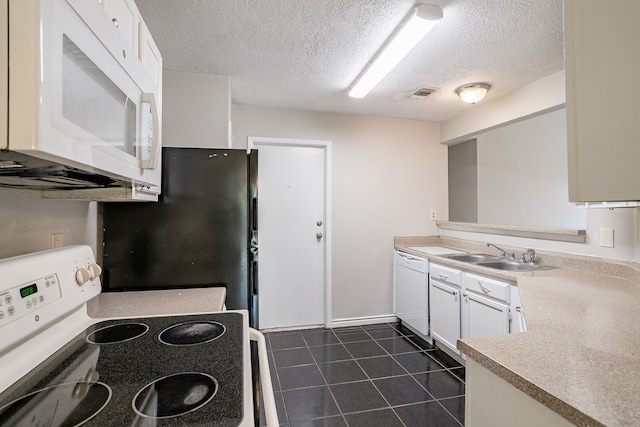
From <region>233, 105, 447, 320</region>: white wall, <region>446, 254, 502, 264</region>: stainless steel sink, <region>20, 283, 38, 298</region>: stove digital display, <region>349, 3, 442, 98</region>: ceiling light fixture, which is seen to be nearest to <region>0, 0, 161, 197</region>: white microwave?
<region>20, 283, 38, 298</region>: stove digital display

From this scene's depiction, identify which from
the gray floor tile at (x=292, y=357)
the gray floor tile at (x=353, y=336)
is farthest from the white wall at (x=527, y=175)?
the gray floor tile at (x=292, y=357)

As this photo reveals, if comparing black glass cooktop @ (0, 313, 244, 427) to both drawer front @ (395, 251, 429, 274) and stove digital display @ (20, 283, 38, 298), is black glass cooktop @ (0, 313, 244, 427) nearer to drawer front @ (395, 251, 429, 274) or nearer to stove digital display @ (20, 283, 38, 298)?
stove digital display @ (20, 283, 38, 298)

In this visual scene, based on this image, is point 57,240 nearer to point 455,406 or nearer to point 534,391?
point 534,391

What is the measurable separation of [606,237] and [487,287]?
83cm

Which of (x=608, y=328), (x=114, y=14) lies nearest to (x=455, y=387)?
(x=608, y=328)

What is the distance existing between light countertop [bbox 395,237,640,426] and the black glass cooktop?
26.9 inches

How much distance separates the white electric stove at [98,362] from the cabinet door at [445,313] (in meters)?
2.07

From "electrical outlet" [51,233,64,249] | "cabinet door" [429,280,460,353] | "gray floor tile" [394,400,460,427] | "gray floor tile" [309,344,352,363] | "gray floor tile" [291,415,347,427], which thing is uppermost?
"electrical outlet" [51,233,64,249]

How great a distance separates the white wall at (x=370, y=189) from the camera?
136 inches

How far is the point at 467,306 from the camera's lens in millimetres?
2461

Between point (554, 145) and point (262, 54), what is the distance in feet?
8.52

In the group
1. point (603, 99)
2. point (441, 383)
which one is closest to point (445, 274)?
point (441, 383)

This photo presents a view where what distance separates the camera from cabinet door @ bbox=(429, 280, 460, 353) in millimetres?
2580

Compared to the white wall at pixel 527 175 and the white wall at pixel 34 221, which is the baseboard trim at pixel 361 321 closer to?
the white wall at pixel 527 175
